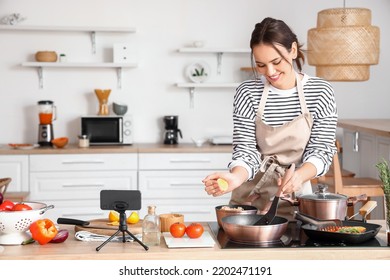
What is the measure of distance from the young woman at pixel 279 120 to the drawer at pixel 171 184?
2794mm

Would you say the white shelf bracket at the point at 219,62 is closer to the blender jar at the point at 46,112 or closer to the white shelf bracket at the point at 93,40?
the white shelf bracket at the point at 93,40

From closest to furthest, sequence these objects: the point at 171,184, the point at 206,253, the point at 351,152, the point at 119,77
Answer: the point at 206,253
the point at 171,184
the point at 351,152
the point at 119,77

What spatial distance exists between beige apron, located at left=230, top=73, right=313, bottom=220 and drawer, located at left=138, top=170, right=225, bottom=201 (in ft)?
8.93

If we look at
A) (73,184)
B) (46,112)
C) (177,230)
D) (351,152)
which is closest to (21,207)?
(177,230)

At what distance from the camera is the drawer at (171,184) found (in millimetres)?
5895

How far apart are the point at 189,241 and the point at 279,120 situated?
0.77 metres

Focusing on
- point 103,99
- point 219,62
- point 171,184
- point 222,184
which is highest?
point 219,62

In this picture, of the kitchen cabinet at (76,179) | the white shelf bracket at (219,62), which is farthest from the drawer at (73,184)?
the white shelf bracket at (219,62)

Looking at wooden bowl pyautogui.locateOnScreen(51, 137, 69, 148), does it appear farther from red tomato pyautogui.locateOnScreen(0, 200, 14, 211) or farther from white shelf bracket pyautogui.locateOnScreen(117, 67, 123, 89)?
red tomato pyautogui.locateOnScreen(0, 200, 14, 211)

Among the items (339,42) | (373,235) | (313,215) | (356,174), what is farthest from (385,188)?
(356,174)

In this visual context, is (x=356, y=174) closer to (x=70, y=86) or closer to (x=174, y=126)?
(x=174, y=126)

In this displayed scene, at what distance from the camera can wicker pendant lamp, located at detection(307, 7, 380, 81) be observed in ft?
16.7

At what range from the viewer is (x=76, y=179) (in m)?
5.85

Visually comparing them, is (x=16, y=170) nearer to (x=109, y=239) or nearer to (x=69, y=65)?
(x=69, y=65)
